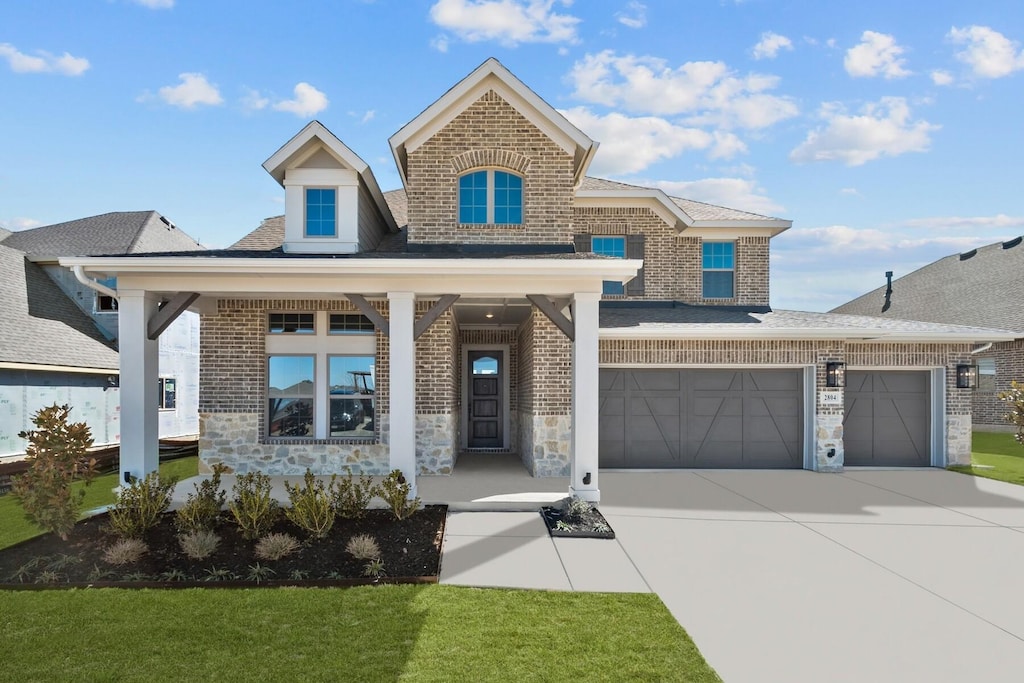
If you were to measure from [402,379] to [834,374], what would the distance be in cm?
879

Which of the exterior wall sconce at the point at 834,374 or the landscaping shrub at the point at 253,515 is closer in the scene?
the landscaping shrub at the point at 253,515

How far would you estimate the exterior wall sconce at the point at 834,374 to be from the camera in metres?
12.0

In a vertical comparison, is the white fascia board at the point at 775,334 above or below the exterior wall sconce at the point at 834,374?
above

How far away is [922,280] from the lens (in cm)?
2644

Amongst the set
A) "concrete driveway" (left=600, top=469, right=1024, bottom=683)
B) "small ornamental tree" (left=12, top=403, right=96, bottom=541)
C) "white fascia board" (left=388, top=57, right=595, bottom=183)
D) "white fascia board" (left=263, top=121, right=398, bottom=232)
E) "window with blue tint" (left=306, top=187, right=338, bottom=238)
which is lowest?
"concrete driveway" (left=600, top=469, right=1024, bottom=683)

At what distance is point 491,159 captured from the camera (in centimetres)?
1123

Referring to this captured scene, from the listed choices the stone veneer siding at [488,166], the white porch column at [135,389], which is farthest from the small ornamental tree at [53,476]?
the stone veneer siding at [488,166]

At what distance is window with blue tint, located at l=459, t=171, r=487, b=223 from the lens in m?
11.3

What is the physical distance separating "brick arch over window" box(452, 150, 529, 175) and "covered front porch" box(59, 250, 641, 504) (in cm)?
269

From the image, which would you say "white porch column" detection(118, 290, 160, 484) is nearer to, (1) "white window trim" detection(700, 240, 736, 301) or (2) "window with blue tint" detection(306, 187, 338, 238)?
(2) "window with blue tint" detection(306, 187, 338, 238)

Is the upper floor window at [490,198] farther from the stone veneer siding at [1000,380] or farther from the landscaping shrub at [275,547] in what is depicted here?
the stone veneer siding at [1000,380]

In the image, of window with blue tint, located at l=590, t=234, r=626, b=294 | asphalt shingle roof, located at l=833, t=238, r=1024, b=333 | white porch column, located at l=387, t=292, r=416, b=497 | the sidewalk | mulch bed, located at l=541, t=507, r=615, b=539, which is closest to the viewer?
the sidewalk

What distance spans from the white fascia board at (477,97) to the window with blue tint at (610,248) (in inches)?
→ 126

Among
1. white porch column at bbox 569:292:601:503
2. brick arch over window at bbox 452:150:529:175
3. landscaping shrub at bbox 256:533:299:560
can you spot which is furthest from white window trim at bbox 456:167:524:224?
landscaping shrub at bbox 256:533:299:560
